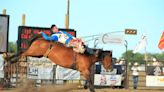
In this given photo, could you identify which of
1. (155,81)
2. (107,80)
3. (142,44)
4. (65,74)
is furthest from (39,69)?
(142,44)

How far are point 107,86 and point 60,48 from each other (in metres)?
9.68

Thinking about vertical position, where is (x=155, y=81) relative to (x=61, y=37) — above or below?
below

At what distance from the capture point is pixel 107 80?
67.5 feet

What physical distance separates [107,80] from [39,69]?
3766mm

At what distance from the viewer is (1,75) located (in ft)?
59.5

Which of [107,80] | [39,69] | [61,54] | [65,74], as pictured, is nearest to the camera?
[61,54]

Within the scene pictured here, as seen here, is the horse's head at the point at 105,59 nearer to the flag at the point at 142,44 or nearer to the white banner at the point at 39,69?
the white banner at the point at 39,69

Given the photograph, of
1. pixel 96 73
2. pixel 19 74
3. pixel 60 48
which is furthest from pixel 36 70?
pixel 60 48

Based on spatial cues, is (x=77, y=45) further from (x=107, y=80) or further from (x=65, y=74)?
(x=107, y=80)

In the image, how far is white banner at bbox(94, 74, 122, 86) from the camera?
20297 millimetres

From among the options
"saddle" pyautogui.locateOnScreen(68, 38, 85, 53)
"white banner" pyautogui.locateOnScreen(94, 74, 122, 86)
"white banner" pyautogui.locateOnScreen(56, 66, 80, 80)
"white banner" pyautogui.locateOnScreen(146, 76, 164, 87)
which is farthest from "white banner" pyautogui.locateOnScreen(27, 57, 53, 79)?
"saddle" pyautogui.locateOnScreen(68, 38, 85, 53)

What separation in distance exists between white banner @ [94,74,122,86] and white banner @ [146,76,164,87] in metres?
1.59

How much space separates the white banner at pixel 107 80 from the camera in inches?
799

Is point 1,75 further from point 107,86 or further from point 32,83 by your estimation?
point 32,83
